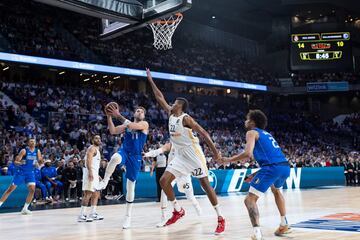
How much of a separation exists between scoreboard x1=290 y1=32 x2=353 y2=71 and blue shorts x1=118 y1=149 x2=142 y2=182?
1780 centimetres

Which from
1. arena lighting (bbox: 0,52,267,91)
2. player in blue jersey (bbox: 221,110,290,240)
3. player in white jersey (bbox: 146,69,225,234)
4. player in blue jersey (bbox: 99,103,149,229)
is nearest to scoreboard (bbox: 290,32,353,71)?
arena lighting (bbox: 0,52,267,91)

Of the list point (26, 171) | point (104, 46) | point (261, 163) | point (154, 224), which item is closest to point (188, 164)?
point (261, 163)

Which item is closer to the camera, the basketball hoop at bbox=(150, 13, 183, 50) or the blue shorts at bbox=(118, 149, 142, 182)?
the blue shorts at bbox=(118, 149, 142, 182)

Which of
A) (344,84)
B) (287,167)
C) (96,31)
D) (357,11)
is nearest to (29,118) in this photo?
(96,31)

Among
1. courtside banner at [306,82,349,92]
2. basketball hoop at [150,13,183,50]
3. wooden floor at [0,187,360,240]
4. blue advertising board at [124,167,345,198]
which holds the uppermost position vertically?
basketball hoop at [150,13,183,50]

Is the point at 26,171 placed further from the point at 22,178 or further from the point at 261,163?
the point at 261,163

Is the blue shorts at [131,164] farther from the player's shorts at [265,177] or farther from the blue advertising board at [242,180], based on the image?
the blue advertising board at [242,180]

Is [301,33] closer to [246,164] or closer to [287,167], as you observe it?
[246,164]

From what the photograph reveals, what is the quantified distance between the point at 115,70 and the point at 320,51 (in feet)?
36.3

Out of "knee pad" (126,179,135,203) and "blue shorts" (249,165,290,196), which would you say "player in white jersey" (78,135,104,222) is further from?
"blue shorts" (249,165,290,196)

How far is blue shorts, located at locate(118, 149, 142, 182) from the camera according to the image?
24.6ft

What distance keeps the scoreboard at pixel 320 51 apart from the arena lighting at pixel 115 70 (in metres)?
6.06

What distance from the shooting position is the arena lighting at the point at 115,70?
19062mm

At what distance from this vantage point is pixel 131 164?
754 cm
